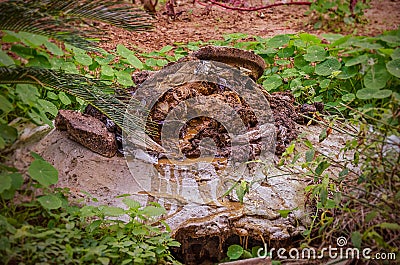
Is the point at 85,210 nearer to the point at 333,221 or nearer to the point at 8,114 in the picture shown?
the point at 8,114

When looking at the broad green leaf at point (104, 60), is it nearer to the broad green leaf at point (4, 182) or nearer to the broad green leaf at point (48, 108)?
the broad green leaf at point (48, 108)

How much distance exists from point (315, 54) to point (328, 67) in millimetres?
160

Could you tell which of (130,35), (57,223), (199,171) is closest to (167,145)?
(199,171)

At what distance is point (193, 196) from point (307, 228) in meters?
0.51

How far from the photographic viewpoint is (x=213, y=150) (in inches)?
96.5

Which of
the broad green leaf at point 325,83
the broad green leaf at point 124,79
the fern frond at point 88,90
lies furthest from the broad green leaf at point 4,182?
the broad green leaf at point 325,83

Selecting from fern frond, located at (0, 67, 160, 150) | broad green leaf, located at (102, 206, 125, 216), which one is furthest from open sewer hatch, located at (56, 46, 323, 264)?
broad green leaf, located at (102, 206, 125, 216)

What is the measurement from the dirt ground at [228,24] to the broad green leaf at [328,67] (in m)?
1.23

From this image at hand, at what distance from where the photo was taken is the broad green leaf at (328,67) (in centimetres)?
304

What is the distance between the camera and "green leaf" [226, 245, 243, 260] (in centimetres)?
185

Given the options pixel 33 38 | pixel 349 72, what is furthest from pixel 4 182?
pixel 349 72

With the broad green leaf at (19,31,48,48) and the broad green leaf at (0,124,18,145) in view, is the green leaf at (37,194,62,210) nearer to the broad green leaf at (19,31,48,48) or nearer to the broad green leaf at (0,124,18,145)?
the broad green leaf at (0,124,18,145)

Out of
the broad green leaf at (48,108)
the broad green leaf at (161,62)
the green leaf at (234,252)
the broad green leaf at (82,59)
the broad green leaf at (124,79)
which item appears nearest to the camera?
the green leaf at (234,252)

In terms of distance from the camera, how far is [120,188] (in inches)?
83.2
